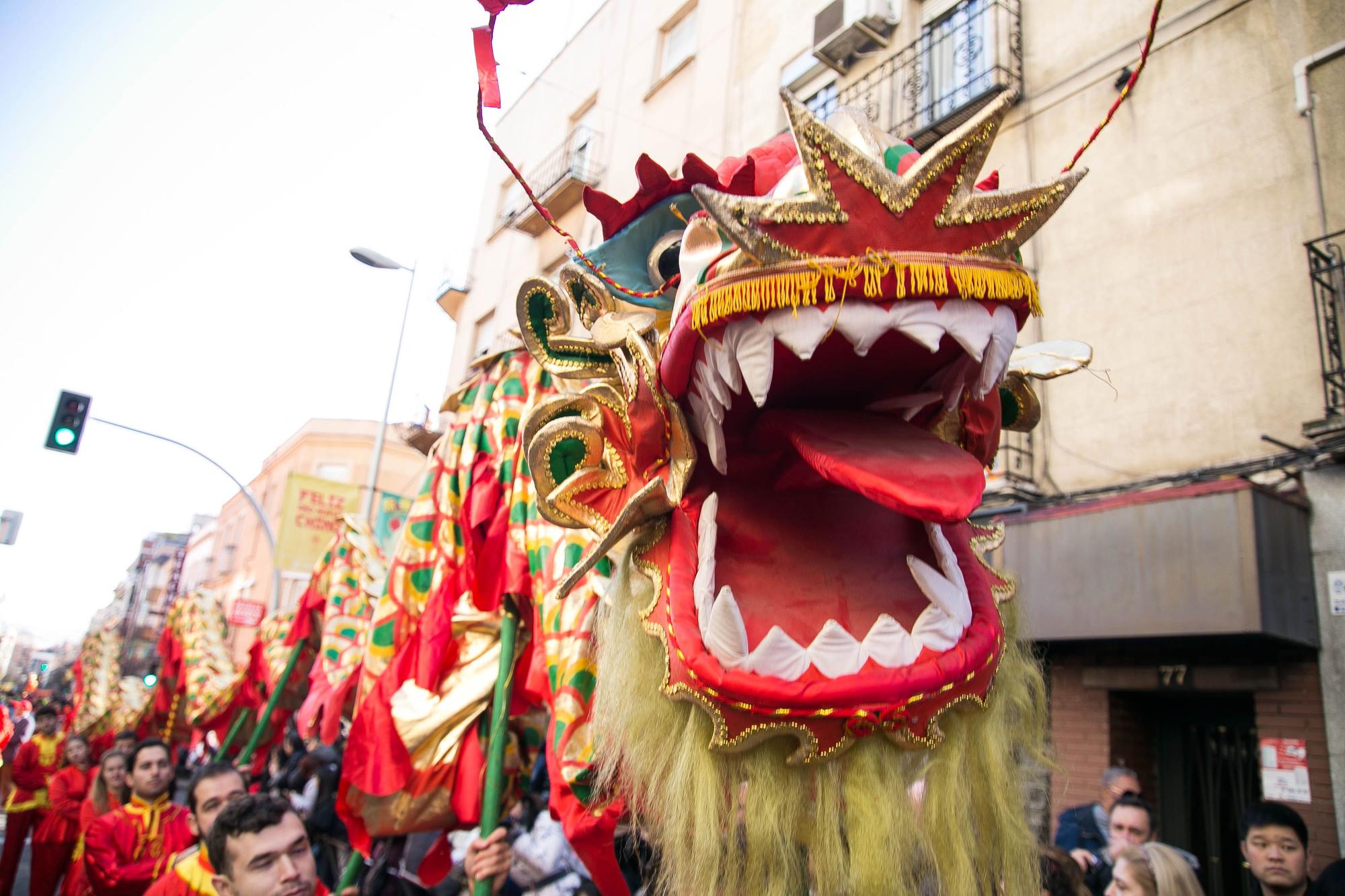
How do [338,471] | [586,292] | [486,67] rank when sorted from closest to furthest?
[486,67] → [586,292] → [338,471]

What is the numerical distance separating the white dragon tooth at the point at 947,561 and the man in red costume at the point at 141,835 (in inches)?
169

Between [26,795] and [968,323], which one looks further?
[26,795]

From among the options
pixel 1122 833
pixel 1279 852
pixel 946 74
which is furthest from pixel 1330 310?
pixel 946 74

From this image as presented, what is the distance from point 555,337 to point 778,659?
0.95 metres

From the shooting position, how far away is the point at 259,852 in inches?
104

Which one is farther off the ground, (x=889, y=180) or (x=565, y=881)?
(x=889, y=180)

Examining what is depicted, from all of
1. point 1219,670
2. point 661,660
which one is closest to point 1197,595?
point 1219,670

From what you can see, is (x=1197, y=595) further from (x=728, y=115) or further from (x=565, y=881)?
(x=728, y=115)

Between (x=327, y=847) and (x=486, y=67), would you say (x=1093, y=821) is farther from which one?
(x=486, y=67)

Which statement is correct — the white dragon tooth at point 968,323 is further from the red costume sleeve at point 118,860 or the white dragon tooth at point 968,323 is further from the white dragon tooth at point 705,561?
the red costume sleeve at point 118,860

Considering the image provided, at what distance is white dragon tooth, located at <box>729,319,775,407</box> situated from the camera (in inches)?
47.7

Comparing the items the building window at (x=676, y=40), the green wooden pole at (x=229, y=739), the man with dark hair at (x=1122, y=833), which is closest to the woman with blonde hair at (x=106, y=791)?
the green wooden pole at (x=229, y=739)

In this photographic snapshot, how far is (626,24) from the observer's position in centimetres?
1552

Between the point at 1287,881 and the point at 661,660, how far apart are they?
3142mm
